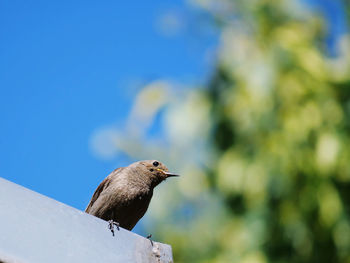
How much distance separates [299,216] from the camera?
13.3ft

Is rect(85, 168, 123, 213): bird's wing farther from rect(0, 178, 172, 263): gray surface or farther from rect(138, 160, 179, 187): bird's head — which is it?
rect(0, 178, 172, 263): gray surface

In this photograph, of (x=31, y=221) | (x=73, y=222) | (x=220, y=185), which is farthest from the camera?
(x=220, y=185)

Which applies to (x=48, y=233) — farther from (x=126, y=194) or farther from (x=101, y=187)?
(x=101, y=187)

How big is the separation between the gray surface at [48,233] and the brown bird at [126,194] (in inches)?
92.1

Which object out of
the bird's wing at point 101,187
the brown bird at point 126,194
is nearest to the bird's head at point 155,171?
the brown bird at point 126,194

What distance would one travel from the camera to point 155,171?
17.0ft

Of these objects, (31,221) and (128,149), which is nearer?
(31,221)

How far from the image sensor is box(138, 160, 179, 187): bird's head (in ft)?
16.8

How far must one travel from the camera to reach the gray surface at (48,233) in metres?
1.91

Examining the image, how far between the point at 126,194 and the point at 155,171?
0.52 meters

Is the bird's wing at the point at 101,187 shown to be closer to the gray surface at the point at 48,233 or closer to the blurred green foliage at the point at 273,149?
the blurred green foliage at the point at 273,149

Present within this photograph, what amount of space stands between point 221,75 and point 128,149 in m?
1.37

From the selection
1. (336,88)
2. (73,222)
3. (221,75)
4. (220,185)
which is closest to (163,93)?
(221,75)

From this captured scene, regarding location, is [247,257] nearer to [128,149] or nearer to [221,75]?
[221,75]
